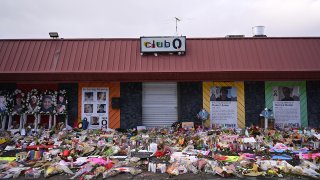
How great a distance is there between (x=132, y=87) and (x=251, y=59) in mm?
5815

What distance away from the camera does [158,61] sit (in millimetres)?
14664

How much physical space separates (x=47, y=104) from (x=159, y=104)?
5.27 m

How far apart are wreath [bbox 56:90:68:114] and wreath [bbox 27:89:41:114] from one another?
0.87 metres

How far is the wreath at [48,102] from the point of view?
47.4 feet

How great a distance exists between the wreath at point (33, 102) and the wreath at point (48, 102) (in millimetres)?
159

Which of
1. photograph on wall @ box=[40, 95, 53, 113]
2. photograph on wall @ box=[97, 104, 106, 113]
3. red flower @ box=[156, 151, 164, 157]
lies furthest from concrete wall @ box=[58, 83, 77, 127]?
red flower @ box=[156, 151, 164, 157]

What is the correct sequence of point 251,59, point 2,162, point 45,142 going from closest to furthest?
point 2,162
point 45,142
point 251,59

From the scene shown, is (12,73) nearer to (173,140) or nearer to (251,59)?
(173,140)

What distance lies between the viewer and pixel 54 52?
14930 millimetres

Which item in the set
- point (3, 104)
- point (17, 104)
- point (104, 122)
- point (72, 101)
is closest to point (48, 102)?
point (72, 101)

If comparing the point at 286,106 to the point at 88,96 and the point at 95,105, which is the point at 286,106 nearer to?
the point at 95,105

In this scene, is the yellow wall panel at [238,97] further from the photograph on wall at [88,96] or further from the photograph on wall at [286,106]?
the photograph on wall at [88,96]

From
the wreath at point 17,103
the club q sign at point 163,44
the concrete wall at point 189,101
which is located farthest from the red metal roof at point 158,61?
the wreath at point 17,103

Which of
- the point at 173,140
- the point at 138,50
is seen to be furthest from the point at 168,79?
the point at 173,140
